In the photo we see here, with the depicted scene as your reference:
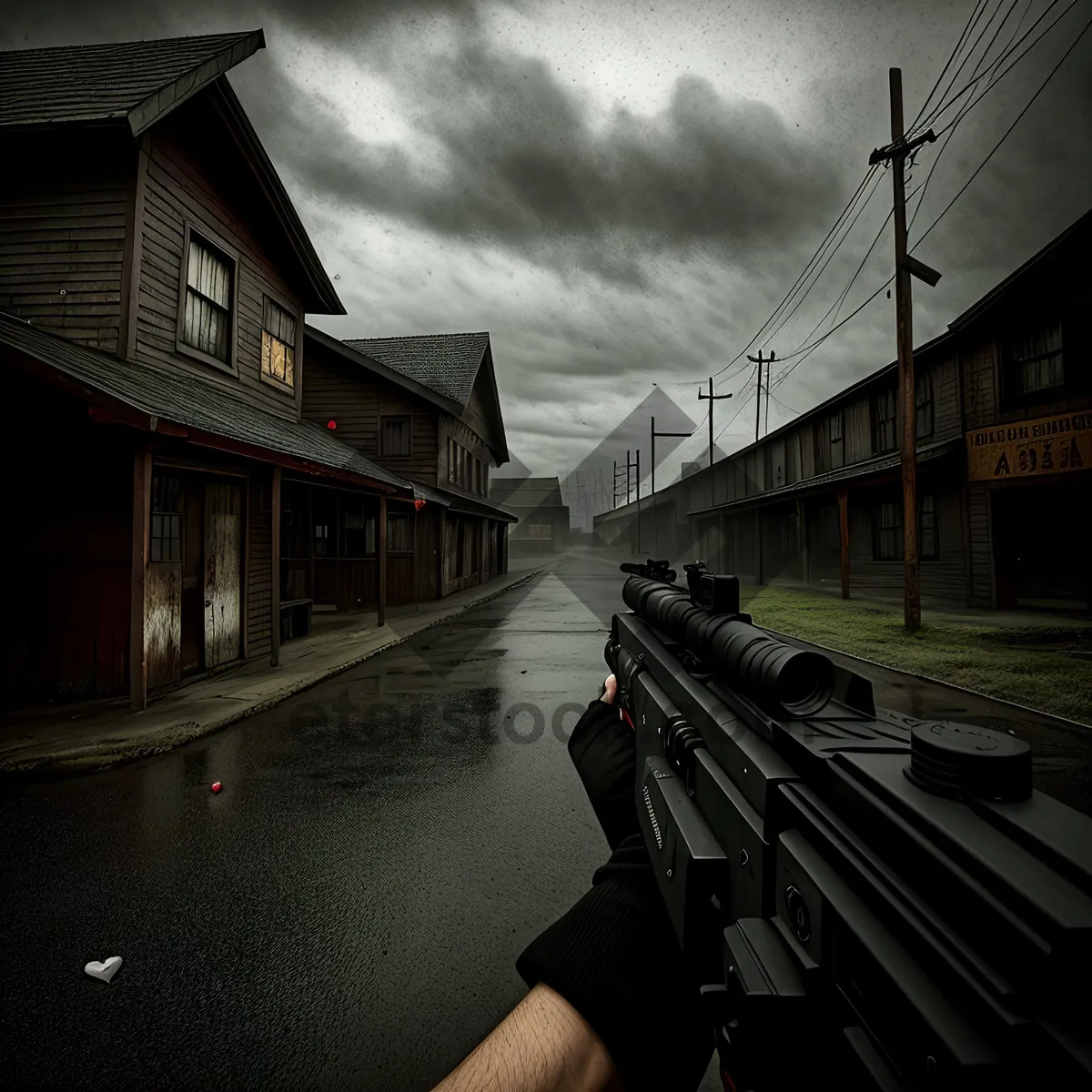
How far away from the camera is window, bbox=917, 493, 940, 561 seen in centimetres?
1509

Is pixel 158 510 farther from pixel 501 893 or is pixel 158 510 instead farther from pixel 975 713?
pixel 975 713

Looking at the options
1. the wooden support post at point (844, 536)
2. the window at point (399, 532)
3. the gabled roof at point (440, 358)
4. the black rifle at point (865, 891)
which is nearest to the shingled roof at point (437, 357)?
the gabled roof at point (440, 358)

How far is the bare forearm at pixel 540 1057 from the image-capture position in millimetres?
962

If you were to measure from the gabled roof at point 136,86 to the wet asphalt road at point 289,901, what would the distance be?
25.5 ft

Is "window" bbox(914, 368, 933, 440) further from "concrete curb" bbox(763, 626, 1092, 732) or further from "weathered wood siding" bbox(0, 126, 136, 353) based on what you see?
"weathered wood siding" bbox(0, 126, 136, 353)

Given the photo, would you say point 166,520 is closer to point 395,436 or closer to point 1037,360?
point 395,436

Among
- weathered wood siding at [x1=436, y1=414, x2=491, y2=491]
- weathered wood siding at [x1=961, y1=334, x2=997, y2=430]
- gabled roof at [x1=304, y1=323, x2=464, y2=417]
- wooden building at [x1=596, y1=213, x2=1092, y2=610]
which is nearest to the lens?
wooden building at [x1=596, y1=213, x2=1092, y2=610]

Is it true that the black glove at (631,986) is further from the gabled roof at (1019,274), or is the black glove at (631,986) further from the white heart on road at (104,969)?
the gabled roof at (1019,274)

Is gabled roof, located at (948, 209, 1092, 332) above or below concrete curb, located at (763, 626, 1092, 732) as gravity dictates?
above

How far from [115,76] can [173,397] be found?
5460 mm

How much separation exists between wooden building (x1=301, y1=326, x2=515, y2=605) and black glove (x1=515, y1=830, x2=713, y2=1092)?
1244 centimetres

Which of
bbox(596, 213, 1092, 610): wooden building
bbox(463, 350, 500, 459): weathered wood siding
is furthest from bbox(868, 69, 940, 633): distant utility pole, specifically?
bbox(463, 350, 500, 459): weathered wood siding

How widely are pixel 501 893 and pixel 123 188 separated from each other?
9.28 meters

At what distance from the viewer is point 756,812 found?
108cm
